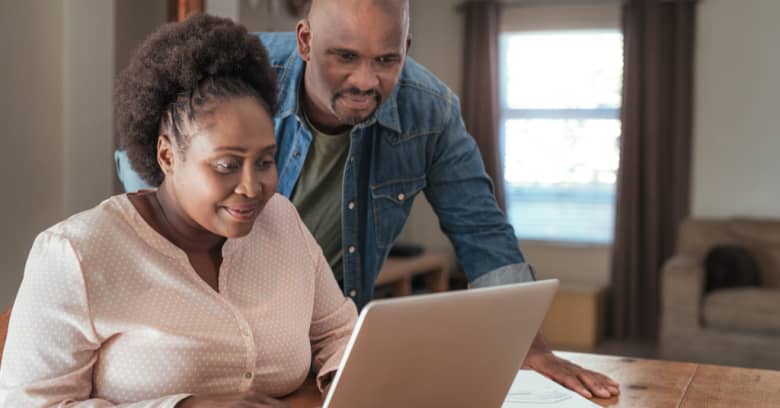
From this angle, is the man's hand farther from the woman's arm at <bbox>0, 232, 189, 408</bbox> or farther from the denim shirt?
the woman's arm at <bbox>0, 232, 189, 408</bbox>

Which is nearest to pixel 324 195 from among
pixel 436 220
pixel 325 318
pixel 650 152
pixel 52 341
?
pixel 325 318

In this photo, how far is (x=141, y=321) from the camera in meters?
1.12

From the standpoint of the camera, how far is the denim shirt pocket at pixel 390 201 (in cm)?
196

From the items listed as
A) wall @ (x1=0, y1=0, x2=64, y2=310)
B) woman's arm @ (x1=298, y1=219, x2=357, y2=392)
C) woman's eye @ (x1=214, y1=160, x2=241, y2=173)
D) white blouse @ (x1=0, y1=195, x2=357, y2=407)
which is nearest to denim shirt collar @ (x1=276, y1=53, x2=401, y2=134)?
woman's arm @ (x1=298, y1=219, x2=357, y2=392)

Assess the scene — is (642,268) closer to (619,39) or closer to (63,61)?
(619,39)

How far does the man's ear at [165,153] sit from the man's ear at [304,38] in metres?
0.55

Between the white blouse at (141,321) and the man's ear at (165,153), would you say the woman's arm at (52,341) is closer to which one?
the white blouse at (141,321)

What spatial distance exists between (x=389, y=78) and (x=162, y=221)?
55 centimetres

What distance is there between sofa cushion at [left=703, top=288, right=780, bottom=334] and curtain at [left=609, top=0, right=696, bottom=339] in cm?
92

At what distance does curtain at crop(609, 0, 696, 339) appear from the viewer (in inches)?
225

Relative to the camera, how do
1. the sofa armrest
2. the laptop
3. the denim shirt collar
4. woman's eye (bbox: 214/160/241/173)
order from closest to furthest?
the laptop, woman's eye (bbox: 214/160/241/173), the denim shirt collar, the sofa armrest

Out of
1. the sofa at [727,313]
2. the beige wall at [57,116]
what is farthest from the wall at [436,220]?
the beige wall at [57,116]

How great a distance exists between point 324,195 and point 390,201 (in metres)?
0.15

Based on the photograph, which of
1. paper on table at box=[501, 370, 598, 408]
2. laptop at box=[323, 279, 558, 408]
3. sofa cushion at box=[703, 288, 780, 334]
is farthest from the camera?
sofa cushion at box=[703, 288, 780, 334]
